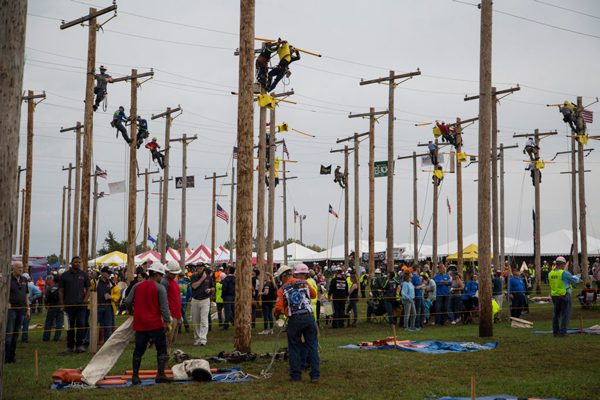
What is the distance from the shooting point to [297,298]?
10961 millimetres

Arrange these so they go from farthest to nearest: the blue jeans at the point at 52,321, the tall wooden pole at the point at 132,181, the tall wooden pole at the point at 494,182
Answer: the tall wooden pole at the point at 494,182
the tall wooden pole at the point at 132,181
the blue jeans at the point at 52,321

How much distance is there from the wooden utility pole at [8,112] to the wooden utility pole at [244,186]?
671cm

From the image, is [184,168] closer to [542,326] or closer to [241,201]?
[542,326]

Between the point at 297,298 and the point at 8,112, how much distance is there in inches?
217

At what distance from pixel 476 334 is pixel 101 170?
109ft

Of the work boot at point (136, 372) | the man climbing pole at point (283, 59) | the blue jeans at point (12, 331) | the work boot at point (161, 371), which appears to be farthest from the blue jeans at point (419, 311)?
the work boot at point (136, 372)

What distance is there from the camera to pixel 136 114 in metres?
26.2

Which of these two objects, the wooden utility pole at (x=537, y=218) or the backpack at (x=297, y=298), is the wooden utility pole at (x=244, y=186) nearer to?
the backpack at (x=297, y=298)

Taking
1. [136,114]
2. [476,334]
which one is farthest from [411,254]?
Result: [476,334]

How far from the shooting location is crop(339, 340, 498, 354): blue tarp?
14732mm

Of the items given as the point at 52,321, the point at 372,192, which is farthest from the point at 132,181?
the point at 372,192

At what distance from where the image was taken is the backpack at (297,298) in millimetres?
10914

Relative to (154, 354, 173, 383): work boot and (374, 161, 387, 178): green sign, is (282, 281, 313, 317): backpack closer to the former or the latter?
(154, 354, 173, 383): work boot

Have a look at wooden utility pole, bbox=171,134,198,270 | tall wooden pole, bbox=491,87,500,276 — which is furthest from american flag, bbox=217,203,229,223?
tall wooden pole, bbox=491,87,500,276
